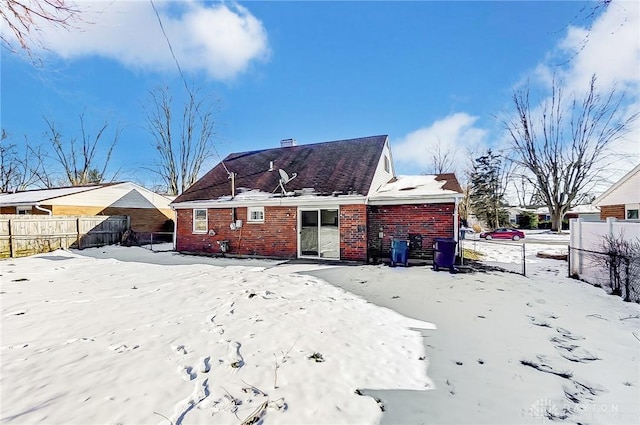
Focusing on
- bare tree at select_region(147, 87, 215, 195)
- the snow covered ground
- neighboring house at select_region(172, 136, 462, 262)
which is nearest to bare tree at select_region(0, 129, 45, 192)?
bare tree at select_region(147, 87, 215, 195)

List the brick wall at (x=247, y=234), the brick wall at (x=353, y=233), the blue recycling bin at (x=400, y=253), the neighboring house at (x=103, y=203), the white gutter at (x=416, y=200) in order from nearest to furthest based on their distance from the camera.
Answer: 1. the blue recycling bin at (x=400, y=253)
2. the white gutter at (x=416, y=200)
3. the brick wall at (x=353, y=233)
4. the brick wall at (x=247, y=234)
5. the neighboring house at (x=103, y=203)

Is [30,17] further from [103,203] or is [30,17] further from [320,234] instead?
[103,203]

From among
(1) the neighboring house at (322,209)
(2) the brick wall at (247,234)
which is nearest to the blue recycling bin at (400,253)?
(1) the neighboring house at (322,209)

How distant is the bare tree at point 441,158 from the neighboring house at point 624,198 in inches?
818

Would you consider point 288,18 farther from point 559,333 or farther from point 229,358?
Answer: point 559,333

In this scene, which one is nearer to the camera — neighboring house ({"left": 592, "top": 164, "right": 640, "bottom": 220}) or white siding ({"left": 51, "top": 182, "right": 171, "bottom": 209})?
neighboring house ({"left": 592, "top": 164, "right": 640, "bottom": 220})

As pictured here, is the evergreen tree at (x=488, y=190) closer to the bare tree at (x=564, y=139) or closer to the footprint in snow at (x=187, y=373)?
the bare tree at (x=564, y=139)

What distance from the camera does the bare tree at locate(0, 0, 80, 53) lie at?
300 centimetres

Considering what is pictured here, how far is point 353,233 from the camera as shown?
10.3 meters

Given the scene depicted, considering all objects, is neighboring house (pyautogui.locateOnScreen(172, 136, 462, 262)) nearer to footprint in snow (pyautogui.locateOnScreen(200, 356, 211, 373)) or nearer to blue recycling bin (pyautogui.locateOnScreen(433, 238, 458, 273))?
blue recycling bin (pyautogui.locateOnScreen(433, 238, 458, 273))

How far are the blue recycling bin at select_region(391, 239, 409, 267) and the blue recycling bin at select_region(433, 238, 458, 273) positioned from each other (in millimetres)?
908

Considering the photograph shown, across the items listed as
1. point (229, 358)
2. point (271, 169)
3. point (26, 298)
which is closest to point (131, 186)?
point (271, 169)

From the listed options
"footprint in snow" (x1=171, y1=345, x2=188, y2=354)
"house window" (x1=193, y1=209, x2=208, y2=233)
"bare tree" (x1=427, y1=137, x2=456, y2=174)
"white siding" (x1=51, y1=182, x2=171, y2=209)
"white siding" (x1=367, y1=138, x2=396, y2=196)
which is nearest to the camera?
"footprint in snow" (x1=171, y1=345, x2=188, y2=354)

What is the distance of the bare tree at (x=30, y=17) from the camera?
118 inches
